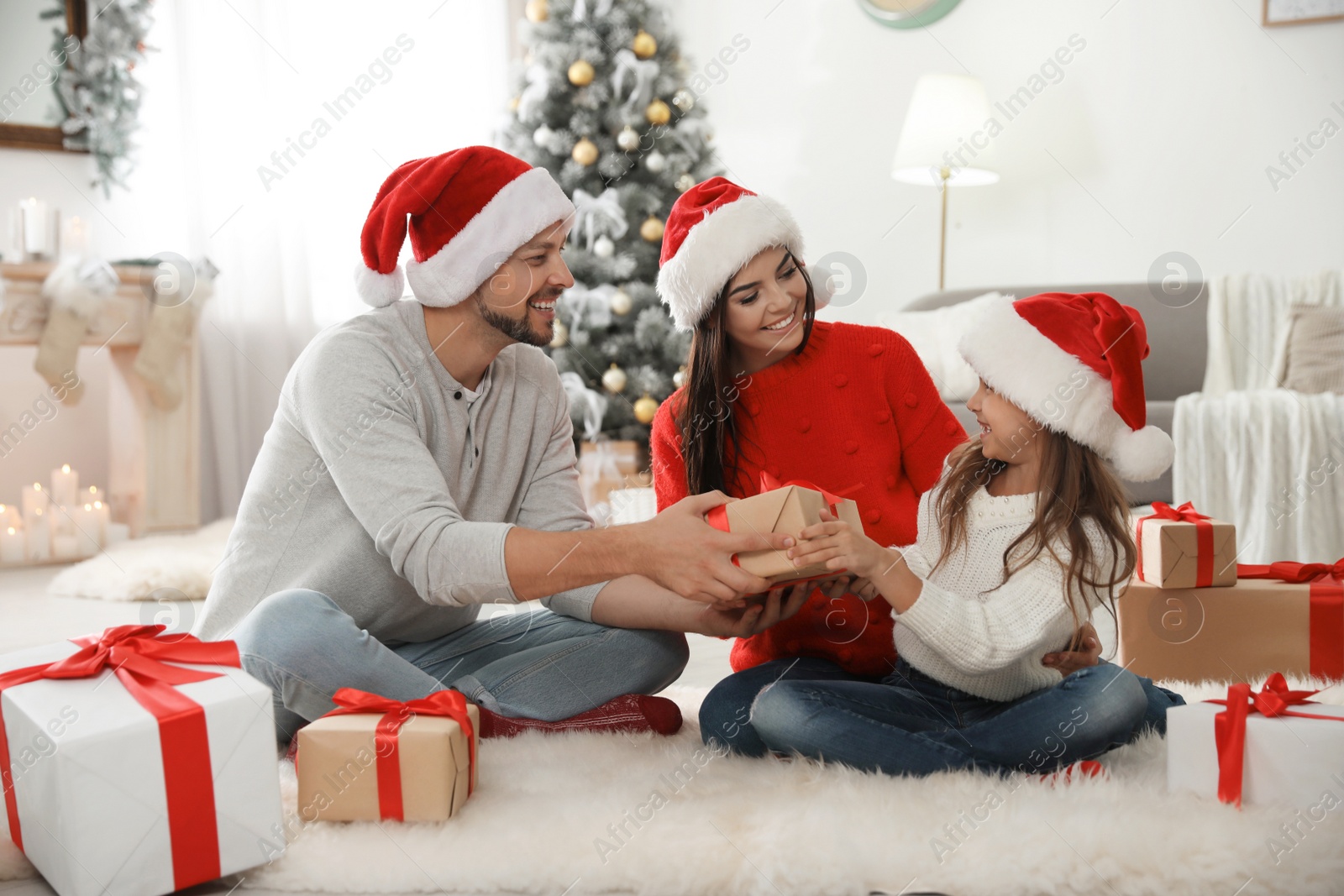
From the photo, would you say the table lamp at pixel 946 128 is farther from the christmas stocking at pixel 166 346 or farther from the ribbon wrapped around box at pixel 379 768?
the ribbon wrapped around box at pixel 379 768

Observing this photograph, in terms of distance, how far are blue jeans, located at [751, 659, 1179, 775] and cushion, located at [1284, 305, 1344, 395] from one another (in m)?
2.09

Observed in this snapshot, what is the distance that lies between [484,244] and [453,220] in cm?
7

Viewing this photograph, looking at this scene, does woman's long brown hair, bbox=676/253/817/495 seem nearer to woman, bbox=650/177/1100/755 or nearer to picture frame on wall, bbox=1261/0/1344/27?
woman, bbox=650/177/1100/755

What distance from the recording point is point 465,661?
1.52 metres

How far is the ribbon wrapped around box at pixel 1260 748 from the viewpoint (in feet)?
3.58

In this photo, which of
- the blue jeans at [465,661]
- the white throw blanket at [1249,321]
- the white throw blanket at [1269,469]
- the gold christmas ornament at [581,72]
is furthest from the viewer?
the gold christmas ornament at [581,72]

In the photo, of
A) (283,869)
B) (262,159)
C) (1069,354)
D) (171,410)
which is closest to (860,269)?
(262,159)

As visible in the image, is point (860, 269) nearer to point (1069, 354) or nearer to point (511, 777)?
point (1069, 354)

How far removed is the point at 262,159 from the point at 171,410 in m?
1.00

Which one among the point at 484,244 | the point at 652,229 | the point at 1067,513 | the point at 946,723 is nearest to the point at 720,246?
the point at 484,244

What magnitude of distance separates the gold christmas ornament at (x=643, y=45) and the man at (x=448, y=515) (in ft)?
6.18

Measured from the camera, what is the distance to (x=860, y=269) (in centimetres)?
413

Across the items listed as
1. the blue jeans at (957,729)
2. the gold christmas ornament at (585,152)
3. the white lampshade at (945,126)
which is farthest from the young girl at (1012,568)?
the white lampshade at (945,126)

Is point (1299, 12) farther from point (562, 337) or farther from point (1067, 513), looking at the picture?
point (1067, 513)
